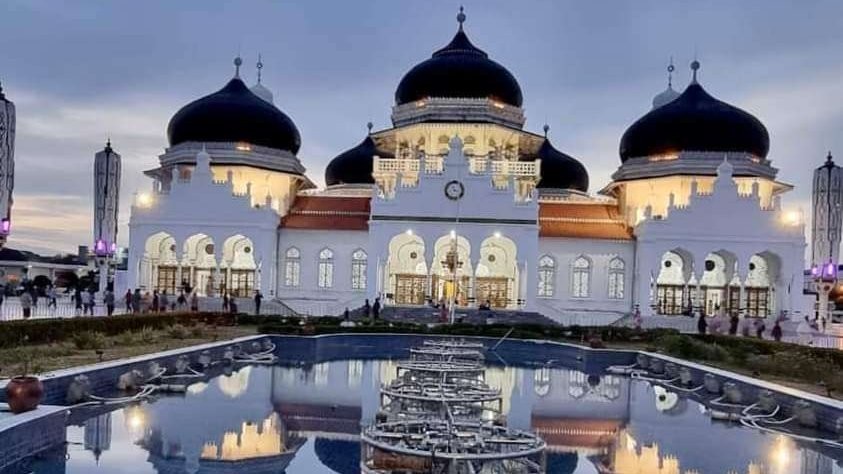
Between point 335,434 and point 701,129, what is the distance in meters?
31.6

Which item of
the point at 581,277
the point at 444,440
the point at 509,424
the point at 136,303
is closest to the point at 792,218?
the point at 581,277

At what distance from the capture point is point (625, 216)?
3875 centimetres

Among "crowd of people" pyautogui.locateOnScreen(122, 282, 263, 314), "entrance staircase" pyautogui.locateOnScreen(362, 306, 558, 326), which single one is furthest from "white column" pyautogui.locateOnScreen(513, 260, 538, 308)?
"crowd of people" pyautogui.locateOnScreen(122, 282, 263, 314)

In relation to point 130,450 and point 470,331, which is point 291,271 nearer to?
point 470,331

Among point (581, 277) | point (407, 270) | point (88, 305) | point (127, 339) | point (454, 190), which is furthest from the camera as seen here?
point (407, 270)

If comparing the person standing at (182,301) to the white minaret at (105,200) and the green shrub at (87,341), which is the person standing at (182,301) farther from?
the green shrub at (87,341)

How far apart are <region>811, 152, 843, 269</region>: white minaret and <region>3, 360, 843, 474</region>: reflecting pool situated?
22523 millimetres

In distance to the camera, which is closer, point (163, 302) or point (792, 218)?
point (163, 302)

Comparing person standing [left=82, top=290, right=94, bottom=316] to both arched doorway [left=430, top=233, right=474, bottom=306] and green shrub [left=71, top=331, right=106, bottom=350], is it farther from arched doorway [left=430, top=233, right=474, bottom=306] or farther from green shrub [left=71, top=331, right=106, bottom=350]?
arched doorway [left=430, top=233, right=474, bottom=306]

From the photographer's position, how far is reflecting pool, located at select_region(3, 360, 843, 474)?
8.23m

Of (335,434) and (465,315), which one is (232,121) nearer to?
(465,315)

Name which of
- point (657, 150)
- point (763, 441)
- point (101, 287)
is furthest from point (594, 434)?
point (101, 287)

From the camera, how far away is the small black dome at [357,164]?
44500 millimetres

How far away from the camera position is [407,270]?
120ft
